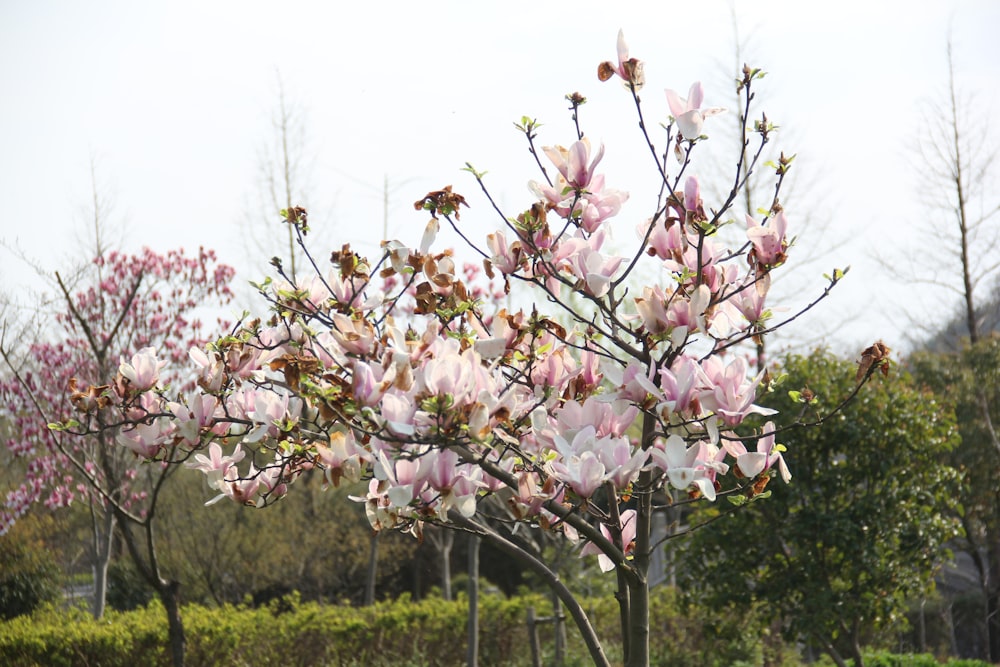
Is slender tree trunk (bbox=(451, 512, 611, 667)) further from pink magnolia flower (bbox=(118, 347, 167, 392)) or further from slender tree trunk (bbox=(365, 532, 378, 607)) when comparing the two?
slender tree trunk (bbox=(365, 532, 378, 607))

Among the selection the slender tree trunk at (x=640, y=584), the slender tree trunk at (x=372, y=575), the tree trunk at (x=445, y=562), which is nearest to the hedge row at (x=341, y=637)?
the tree trunk at (x=445, y=562)

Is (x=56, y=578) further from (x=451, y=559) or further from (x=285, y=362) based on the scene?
(x=285, y=362)

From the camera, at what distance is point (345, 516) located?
36.3 ft

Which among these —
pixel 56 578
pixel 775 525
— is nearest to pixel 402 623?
pixel 775 525

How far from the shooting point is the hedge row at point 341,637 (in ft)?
19.8

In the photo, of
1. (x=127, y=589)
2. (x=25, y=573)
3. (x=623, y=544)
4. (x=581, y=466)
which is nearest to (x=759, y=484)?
(x=623, y=544)

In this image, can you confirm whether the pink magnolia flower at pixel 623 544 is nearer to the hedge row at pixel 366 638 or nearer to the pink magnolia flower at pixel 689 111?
the pink magnolia flower at pixel 689 111

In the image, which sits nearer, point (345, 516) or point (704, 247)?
point (704, 247)

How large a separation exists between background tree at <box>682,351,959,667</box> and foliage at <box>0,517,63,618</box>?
7324mm

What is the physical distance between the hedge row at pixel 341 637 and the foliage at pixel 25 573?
233cm

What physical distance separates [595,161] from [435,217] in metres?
0.34

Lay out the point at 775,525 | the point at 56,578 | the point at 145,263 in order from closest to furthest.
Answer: the point at 775,525 → the point at 145,263 → the point at 56,578

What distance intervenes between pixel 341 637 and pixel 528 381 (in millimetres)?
5301

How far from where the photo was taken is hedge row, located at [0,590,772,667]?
6.02 m
